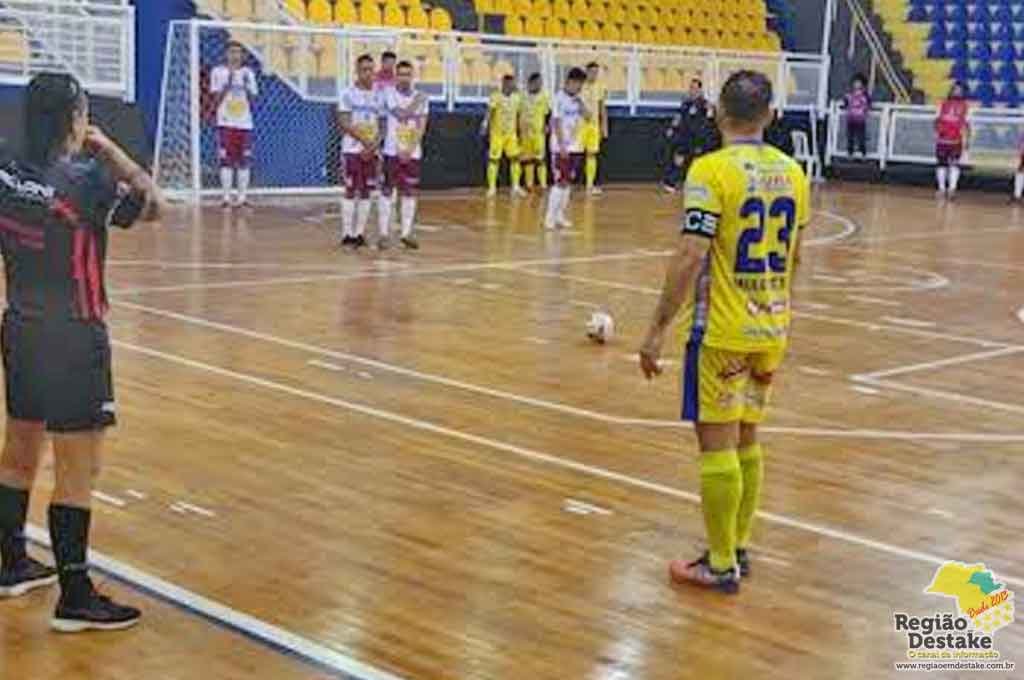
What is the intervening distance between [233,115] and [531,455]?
11405 mm

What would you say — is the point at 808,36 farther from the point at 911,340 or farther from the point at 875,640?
the point at 875,640

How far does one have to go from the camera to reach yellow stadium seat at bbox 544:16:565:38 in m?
24.1

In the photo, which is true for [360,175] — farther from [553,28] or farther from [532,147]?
[553,28]

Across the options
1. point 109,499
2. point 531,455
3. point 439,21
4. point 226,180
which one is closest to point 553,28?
point 439,21

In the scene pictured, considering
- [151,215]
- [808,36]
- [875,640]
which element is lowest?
[875,640]

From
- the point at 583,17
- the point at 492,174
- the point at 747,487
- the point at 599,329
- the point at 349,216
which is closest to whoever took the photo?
the point at 747,487

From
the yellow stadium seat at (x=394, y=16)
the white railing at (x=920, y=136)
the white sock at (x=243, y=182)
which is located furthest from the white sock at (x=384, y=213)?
the white railing at (x=920, y=136)

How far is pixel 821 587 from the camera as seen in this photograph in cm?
520

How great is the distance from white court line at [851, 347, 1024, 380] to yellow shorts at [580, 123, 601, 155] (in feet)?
37.4

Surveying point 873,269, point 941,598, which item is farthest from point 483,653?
point 873,269

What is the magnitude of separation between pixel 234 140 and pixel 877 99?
14.7 meters

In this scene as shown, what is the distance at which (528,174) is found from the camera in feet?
71.1

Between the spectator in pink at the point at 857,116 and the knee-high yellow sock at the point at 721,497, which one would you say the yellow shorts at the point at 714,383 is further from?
the spectator in pink at the point at 857,116

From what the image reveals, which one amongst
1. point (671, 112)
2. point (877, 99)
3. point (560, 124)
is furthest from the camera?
point (877, 99)
